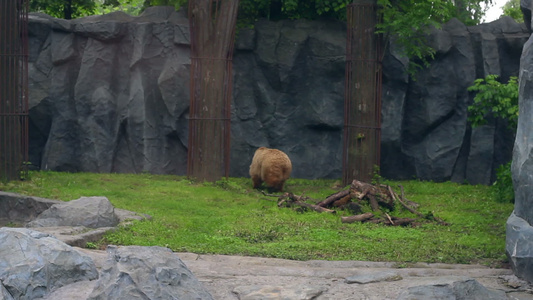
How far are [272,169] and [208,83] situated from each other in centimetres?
213

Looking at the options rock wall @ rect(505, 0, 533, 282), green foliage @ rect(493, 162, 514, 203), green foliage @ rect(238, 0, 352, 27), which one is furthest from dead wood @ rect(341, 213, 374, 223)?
green foliage @ rect(238, 0, 352, 27)

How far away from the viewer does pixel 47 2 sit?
54.0 ft

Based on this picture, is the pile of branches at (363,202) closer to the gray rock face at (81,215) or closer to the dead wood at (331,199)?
the dead wood at (331,199)

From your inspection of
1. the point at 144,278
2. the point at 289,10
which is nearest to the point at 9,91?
the point at 289,10

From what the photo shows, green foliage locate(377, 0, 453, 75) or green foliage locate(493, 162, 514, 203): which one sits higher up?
green foliage locate(377, 0, 453, 75)

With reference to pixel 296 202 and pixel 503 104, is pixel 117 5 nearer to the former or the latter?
pixel 296 202

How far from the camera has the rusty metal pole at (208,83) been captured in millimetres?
12977

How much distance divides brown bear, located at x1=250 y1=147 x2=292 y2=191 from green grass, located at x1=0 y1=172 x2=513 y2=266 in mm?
313

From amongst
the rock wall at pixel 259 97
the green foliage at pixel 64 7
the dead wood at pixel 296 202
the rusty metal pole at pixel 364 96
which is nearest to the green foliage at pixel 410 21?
the rusty metal pole at pixel 364 96

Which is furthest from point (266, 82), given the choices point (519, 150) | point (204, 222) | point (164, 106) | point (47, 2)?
point (519, 150)

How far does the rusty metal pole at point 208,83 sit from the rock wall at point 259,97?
214cm

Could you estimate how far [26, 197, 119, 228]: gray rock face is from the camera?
26.9 ft

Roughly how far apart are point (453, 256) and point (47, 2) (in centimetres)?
1256

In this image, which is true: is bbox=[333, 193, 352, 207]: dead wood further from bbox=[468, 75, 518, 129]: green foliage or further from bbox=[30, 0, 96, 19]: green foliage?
bbox=[30, 0, 96, 19]: green foliage
